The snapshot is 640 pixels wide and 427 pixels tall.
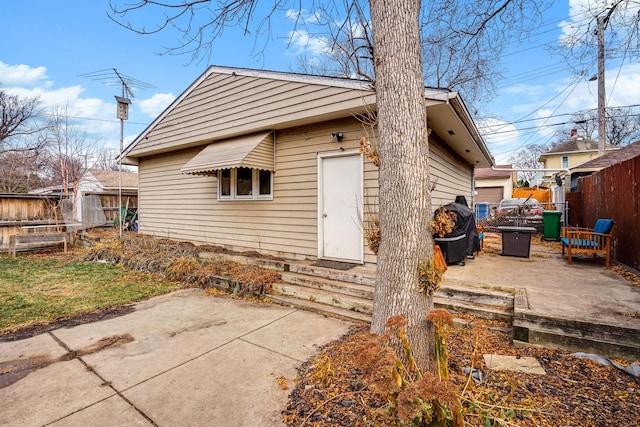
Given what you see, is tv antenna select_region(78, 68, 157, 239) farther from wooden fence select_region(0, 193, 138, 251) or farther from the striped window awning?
the striped window awning

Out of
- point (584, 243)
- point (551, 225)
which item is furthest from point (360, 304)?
point (551, 225)

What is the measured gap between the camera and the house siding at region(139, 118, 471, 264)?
5.71 m

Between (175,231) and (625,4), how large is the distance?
1085 cm

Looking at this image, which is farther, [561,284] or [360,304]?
[561,284]

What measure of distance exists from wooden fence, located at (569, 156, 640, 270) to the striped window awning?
656cm

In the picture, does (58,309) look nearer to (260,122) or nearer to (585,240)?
(260,122)

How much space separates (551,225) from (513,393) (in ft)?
31.3

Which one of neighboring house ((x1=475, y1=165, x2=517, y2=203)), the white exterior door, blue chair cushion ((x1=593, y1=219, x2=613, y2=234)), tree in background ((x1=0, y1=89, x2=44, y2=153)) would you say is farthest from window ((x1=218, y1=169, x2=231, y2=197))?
neighboring house ((x1=475, y1=165, x2=517, y2=203))

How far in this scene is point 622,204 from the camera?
5562 millimetres

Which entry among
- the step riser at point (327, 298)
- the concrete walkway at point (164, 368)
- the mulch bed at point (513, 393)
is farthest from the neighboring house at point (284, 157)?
the mulch bed at point (513, 393)

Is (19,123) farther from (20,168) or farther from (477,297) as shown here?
(477,297)

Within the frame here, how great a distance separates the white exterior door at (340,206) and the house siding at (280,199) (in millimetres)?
141

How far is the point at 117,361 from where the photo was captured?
2945mm

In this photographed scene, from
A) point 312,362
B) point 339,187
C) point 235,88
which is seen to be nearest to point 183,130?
point 235,88
